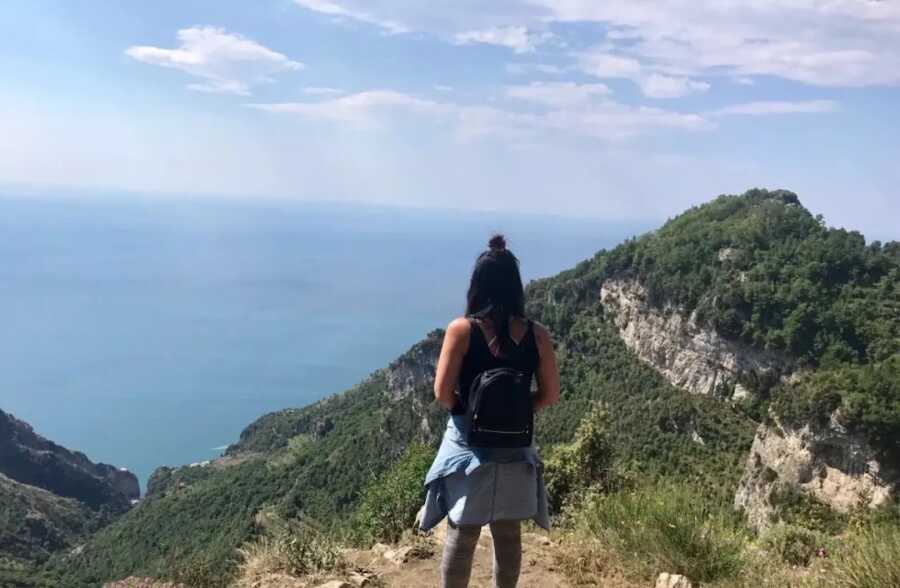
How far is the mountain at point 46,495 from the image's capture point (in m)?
36.9

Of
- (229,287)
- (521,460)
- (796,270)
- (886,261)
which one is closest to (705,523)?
(521,460)

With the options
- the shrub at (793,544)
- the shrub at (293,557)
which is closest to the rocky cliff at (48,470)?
the shrub at (293,557)

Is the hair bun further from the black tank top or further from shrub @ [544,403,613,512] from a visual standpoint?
shrub @ [544,403,613,512]

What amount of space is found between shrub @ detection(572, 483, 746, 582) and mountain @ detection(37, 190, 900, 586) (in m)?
13.9

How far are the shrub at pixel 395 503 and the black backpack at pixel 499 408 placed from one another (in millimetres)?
2573

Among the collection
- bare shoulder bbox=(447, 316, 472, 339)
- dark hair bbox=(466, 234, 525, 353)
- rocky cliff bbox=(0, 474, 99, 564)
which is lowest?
rocky cliff bbox=(0, 474, 99, 564)

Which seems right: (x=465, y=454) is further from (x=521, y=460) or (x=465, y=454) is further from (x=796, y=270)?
(x=796, y=270)

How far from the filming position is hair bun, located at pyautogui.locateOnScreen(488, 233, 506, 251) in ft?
8.83

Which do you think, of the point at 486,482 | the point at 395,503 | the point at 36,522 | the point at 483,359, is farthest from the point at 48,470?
the point at 483,359

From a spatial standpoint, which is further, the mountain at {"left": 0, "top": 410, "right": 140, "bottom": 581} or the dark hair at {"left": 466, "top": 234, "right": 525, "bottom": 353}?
the mountain at {"left": 0, "top": 410, "right": 140, "bottom": 581}

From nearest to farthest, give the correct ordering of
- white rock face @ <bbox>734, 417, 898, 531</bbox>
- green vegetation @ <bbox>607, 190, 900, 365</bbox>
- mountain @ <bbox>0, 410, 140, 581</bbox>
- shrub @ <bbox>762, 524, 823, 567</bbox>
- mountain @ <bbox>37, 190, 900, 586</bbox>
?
shrub @ <bbox>762, 524, 823, 567</bbox>
white rock face @ <bbox>734, 417, 898, 531</bbox>
mountain @ <bbox>37, 190, 900, 586</bbox>
green vegetation @ <bbox>607, 190, 900, 365</bbox>
mountain @ <bbox>0, 410, 140, 581</bbox>

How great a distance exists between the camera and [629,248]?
41.0 metres

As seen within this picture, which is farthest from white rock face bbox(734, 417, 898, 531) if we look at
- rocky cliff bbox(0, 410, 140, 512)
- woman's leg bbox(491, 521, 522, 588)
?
rocky cliff bbox(0, 410, 140, 512)

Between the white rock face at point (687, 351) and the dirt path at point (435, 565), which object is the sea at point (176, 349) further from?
the dirt path at point (435, 565)
